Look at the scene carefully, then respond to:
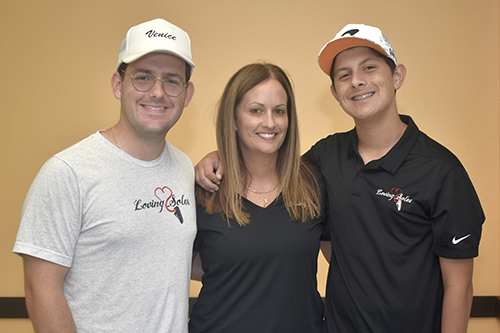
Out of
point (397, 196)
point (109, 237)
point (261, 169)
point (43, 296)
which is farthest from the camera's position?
point (261, 169)

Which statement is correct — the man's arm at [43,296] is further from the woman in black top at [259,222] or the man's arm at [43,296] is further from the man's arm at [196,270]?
the man's arm at [196,270]

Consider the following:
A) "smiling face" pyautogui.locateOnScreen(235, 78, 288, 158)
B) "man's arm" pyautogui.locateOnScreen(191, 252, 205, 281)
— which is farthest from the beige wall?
"smiling face" pyautogui.locateOnScreen(235, 78, 288, 158)

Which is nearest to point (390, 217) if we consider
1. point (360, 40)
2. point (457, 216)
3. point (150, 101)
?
point (457, 216)

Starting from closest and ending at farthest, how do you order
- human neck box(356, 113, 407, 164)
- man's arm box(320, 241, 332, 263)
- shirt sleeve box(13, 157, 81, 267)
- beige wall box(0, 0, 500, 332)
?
1. shirt sleeve box(13, 157, 81, 267)
2. human neck box(356, 113, 407, 164)
3. man's arm box(320, 241, 332, 263)
4. beige wall box(0, 0, 500, 332)

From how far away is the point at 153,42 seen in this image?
1.42m

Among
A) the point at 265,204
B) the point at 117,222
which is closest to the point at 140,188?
the point at 117,222

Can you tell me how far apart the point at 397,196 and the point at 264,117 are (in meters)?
0.67

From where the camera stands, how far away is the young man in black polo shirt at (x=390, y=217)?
1458 millimetres

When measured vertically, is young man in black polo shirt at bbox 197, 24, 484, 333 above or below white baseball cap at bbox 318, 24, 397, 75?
below

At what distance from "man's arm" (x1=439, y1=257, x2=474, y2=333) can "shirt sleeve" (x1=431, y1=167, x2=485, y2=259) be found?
0.06m

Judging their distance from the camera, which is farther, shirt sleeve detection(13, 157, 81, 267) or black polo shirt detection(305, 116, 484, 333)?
black polo shirt detection(305, 116, 484, 333)

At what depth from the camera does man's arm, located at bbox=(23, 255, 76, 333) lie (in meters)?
1.18

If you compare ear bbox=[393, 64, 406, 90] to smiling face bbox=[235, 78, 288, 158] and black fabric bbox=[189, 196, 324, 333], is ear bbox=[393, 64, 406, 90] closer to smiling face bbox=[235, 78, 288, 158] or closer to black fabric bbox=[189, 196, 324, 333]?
smiling face bbox=[235, 78, 288, 158]

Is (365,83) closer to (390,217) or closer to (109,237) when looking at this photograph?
(390,217)
